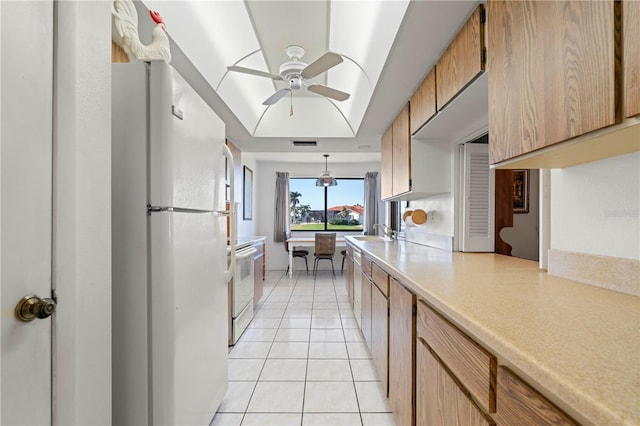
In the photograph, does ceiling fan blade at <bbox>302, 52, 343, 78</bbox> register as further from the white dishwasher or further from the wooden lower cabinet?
the wooden lower cabinet

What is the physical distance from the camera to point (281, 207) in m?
6.59

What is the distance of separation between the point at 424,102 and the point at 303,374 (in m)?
2.16

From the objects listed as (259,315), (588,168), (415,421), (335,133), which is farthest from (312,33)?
(259,315)

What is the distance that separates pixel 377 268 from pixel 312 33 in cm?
196

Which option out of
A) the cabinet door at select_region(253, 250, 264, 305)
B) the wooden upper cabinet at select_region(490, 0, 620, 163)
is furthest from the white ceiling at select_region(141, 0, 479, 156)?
the cabinet door at select_region(253, 250, 264, 305)

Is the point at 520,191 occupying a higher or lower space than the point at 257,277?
higher

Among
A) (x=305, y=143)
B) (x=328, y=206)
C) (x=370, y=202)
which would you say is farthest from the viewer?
(x=328, y=206)

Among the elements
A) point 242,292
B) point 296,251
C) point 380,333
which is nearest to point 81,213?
point 380,333

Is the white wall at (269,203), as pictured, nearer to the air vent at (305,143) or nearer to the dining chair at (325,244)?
the dining chair at (325,244)

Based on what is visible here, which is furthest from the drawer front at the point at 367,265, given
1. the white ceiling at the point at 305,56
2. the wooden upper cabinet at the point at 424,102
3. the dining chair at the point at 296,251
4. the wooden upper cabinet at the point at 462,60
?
the dining chair at the point at 296,251

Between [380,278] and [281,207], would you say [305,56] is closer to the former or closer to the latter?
[380,278]

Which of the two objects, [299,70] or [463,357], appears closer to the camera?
[463,357]

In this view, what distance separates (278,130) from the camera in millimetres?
3680

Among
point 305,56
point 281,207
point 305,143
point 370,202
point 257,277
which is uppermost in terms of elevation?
point 305,56
